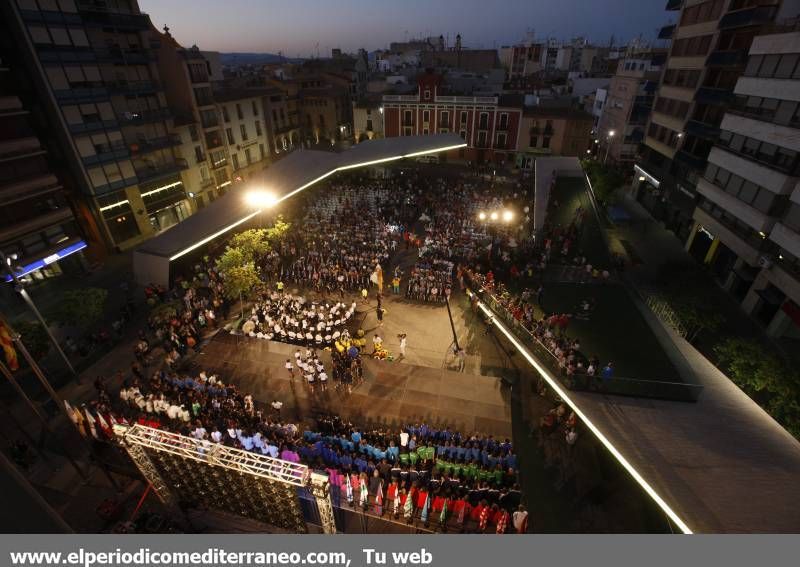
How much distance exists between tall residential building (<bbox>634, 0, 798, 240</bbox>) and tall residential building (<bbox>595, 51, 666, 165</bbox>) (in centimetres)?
792

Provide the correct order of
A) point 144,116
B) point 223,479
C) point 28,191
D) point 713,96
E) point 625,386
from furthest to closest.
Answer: point 144,116, point 713,96, point 28,191, point 625,386, point 223,479

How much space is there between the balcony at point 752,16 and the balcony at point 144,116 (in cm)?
4568

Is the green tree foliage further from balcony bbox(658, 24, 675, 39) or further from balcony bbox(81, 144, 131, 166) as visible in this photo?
balcony bbox(81, 144, 131, 166)

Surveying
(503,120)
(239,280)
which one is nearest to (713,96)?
(503,120)

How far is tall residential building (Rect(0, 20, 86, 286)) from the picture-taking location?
2330cm

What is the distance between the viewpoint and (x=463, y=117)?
52.1m

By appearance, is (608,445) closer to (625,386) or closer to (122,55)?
(625,386)

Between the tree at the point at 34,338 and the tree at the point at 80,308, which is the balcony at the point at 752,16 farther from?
the tree at the point at 34,338

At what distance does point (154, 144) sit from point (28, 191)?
11005 millimetres

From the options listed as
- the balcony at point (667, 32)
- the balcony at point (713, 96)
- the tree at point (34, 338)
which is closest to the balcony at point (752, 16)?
the balcony at point (713, 96)

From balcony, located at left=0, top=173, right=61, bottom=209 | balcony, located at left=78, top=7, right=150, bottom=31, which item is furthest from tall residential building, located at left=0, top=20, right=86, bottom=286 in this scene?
balcony, located at left=78, top=7, right=150, bottom=31

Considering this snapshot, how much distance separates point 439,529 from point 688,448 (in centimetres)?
849
